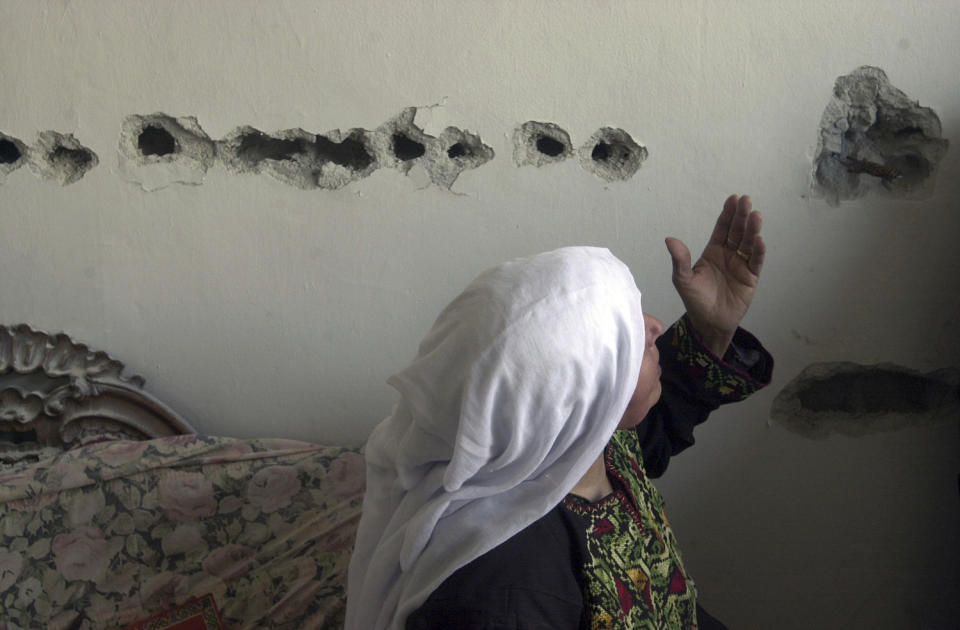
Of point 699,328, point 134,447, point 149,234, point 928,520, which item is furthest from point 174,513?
point 928,520

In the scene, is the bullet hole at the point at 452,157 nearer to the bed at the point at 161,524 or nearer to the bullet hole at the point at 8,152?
the bed at the point at 161,524

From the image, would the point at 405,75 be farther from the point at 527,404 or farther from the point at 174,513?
the point at 174,513

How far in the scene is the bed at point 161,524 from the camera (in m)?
1.49

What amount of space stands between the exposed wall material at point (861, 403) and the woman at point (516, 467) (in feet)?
2.56

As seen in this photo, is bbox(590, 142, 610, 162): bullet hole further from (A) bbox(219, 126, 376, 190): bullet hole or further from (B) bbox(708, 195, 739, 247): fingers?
(A) bbox(219, 126, 376, 190): bullet hole

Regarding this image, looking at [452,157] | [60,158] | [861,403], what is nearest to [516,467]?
[452,157]

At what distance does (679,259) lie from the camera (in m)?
1.31

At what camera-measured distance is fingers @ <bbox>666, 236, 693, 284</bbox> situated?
1.31 m

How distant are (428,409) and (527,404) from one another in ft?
0.51

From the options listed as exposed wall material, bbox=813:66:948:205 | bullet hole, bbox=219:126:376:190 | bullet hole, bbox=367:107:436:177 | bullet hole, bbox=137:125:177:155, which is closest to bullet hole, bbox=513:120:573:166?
bullet hole, bbox=367:107:436:177

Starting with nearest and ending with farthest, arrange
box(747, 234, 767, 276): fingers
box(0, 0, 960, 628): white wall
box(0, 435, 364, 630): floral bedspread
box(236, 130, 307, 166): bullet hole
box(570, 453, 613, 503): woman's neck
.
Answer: box(570, 453, 613, 503): woman's neck < box(747, 234, 767, 276): fingers < box(0, 435, 364, 630): floral bedspread < box(0, 0, 960, 628): white wall < box(236, 130, 307, 166): bullet hole

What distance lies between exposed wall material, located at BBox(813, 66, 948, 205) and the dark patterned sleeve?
521 mm

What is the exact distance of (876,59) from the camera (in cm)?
159

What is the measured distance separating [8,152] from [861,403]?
7.07 feet
